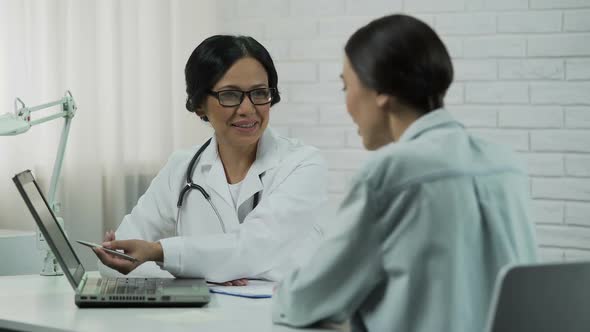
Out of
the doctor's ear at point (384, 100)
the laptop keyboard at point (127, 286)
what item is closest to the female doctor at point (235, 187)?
the laptop keyboard at point (127, 286)

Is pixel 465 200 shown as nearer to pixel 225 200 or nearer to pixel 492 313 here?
pixel 492 313

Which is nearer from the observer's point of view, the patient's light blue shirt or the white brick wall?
the patient's light blue shirt

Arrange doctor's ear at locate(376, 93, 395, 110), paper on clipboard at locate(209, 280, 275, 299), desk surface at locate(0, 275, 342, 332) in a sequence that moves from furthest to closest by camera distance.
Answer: paper on clipboard at locate(209, 280, 275, 299)
desk surface at locate(0, 275, 342, 332)
doctor's ear at locate(376, 93, 395, 110)

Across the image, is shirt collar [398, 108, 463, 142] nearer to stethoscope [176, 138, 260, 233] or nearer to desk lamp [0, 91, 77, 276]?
stethoscope [176, 138, 260, 233]

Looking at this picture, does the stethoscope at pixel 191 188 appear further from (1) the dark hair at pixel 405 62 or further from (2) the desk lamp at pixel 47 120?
(1) the dark hair at pixel 405 62

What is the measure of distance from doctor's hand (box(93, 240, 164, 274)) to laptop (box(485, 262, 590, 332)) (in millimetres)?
976

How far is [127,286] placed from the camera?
6.11 ft

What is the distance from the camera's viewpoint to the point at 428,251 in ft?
4.44

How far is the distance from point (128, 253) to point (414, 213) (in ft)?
2.76

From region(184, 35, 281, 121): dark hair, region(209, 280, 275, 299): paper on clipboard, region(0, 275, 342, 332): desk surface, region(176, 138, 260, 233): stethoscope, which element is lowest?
region(209, 280, 275, 299): paper on clipboard

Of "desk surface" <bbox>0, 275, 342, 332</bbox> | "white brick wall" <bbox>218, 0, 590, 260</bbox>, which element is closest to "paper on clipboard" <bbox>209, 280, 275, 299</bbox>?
"desk surface" <bbox>0, 275, 342, 332</bbox>

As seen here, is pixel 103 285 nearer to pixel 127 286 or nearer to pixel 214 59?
pixel 127 286

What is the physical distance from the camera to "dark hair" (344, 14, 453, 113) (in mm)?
1419

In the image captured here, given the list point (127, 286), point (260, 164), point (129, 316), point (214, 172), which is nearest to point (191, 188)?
point (214, 172)
